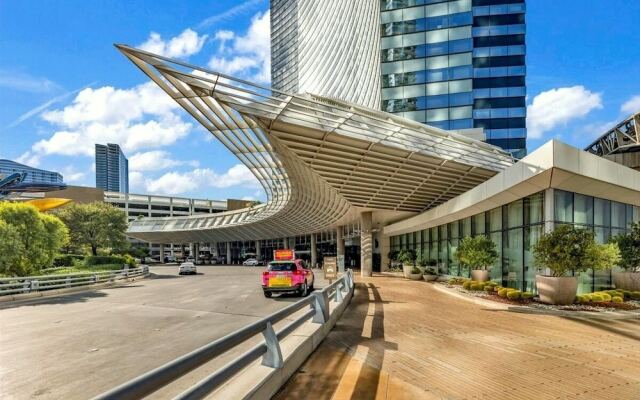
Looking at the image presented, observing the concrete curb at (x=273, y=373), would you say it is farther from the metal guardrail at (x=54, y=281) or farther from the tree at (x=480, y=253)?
the metal guardrail at (x=54, y=281)

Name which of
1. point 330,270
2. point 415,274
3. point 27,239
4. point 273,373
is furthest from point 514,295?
point 27,239

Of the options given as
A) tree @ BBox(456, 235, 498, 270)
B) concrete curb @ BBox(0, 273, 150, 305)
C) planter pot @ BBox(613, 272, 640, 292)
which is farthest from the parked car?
planter pot @ BBox(613, 272, 640, 292)

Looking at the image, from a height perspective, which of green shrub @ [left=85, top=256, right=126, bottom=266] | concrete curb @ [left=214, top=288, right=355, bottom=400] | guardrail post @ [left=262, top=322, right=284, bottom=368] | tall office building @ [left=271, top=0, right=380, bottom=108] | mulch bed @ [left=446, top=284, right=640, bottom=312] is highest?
tall office building @ [left=271, top=0, right=380, bottom=108]

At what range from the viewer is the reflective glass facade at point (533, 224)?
59.9 ft

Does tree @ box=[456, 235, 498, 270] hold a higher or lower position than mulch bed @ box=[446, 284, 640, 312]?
higher

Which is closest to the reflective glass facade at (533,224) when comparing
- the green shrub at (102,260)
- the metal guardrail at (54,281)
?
the metal guardrail at (54,281)

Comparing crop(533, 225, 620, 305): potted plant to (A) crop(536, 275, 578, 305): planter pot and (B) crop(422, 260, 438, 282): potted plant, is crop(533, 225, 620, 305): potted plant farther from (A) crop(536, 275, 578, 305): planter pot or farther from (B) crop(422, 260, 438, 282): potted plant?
(B) crop(422, 260, 438, 282): potted plant

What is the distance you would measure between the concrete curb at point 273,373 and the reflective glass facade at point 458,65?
50698 mm

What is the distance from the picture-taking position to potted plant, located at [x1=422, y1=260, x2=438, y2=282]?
3015 cm

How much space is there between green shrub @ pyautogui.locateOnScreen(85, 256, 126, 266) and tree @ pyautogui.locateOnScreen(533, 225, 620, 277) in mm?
44519

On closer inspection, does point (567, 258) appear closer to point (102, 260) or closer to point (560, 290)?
point (560, 290)

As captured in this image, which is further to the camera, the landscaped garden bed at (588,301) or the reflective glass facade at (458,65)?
the reflective glass facade at (458,65)

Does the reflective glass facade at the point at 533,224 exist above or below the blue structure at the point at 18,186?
below

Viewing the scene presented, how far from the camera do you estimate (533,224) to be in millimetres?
18891
